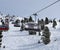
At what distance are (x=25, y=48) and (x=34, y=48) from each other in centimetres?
184

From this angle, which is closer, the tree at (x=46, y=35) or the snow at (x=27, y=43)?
the snow at (x=27, y=43)

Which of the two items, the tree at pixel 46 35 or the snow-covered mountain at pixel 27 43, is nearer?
the snow-covered mountain at pixel 27 43

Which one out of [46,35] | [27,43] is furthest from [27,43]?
[46,35]

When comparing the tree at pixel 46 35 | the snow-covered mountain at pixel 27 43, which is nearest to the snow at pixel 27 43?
Answer: the snow-covered mountain at pixel 27 43

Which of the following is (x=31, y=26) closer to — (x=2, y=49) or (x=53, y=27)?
(x=2, y=49)

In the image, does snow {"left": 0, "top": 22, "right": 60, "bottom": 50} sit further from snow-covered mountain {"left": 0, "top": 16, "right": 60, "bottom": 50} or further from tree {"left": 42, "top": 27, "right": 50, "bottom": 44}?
tree {"left": 42, "top": 27, "right": 50, "bottom": 44}

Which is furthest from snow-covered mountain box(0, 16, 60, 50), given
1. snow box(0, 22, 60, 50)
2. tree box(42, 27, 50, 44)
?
tree box(42, 27, 50, 44)

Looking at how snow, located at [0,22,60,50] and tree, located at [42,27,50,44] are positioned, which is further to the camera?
tree, located at [42,27,50,44]

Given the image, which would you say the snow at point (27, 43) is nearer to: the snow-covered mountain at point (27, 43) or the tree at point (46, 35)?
the snow-covered mountain at point (27, 43)

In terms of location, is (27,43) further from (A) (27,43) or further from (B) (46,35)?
(B) (46,35)

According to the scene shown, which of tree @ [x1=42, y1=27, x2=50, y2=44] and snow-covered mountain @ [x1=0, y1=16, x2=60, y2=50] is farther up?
tree @ [x1=42, y1=27, x2=50, y2=44]

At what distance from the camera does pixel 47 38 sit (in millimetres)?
59125

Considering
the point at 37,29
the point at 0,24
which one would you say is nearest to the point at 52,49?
the point at 37,29

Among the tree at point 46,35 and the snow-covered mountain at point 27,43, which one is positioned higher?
the tree at point 46,35
